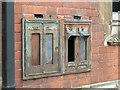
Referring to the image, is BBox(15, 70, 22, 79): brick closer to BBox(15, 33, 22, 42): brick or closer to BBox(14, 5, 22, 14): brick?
BBox(15, 33, 22, 42): brick

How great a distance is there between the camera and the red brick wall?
523cm

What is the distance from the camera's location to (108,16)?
6.80m

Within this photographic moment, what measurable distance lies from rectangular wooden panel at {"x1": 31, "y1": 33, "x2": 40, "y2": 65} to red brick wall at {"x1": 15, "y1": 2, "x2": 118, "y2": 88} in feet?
0.87

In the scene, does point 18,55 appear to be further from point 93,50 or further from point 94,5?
point 94,5

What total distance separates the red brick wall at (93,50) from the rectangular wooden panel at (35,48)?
266mm

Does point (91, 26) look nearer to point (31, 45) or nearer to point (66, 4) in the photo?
point (66, 4)

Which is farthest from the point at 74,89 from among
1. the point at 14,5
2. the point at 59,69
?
the point at 14,5

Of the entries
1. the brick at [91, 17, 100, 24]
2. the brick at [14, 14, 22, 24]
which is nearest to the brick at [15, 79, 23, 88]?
the brick at [14, 14, 22, 24]

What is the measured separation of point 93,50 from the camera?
21.1 ft

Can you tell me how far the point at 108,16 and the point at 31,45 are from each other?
6.71 ft

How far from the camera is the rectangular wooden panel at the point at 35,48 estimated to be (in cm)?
542

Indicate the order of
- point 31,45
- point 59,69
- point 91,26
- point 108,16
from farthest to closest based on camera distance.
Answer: point 108,16
point 91,26
point 59,69
point 31,45

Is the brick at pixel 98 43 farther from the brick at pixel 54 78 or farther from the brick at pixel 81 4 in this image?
the brick at pixel 54 78

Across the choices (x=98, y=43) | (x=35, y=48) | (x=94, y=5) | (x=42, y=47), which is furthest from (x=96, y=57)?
(x=35, y=48)
